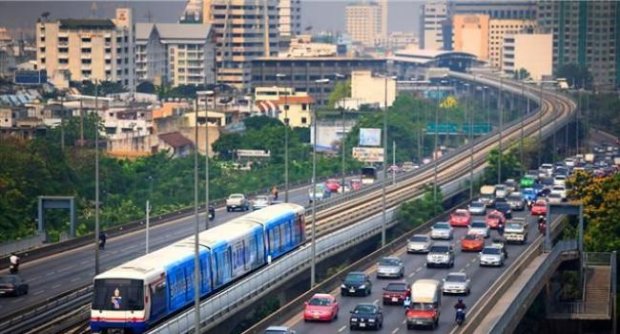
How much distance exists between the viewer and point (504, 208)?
293 feet

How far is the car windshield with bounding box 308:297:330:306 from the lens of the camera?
53.3m

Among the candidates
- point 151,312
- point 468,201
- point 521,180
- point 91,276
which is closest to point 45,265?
point 91,276

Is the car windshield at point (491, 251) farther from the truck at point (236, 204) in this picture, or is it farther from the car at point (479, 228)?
the truck at point (236, 204)

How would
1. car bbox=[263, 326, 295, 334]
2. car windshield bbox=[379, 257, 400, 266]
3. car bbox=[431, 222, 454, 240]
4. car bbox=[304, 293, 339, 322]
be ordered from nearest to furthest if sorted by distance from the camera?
car bbox=[263, 326, 295, 334], car bbox=[304, 293, 339, 322], car windshield bbox=[379, 257, 400, 266], car bbox=[431, 222, 454, 240]

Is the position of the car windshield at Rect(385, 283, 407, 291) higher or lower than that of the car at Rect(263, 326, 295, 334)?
lower

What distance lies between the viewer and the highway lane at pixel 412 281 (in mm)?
52125

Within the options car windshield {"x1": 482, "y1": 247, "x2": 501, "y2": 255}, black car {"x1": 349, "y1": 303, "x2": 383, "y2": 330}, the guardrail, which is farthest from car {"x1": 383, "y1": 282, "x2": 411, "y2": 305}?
car windshield {"x1": 482, "y1": 247, "x2": 501, "y2": 255}

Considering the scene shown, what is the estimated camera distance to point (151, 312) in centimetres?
4675

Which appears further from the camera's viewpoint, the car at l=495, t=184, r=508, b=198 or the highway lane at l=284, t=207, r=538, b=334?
the car at l=495, t=184, r=508, b=198

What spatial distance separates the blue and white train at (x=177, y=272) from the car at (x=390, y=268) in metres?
3.63

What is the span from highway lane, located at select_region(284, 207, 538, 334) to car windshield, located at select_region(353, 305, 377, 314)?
592mm

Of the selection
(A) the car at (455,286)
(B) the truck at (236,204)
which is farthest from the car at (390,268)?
(B) the truck at (236,204)

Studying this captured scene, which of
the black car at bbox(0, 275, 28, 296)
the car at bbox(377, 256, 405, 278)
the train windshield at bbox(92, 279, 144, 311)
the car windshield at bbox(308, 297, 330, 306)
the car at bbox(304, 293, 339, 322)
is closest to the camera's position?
the train windshield at bbox(92, 279, 144, 311)

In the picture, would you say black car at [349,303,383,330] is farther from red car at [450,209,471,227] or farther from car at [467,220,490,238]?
red car at [450,209,471,227]
